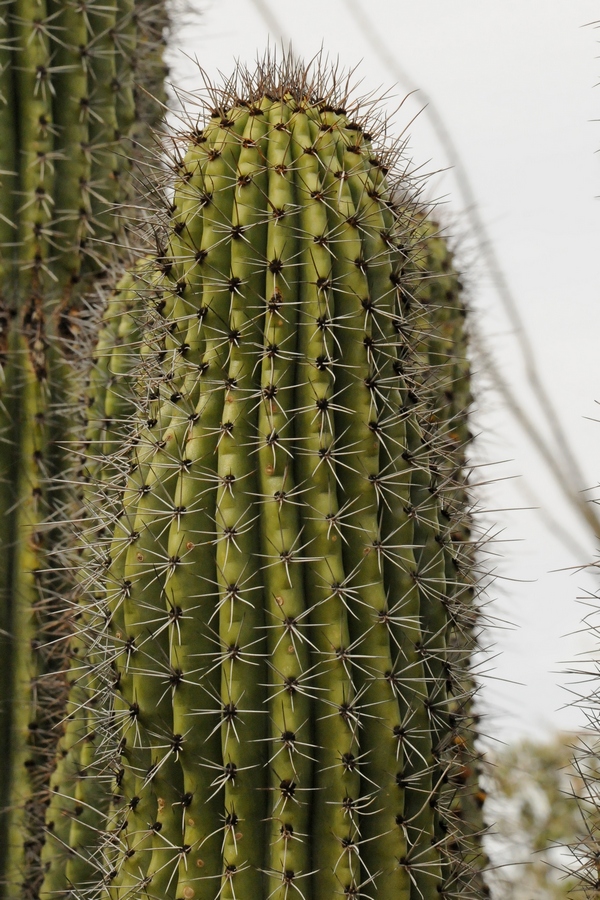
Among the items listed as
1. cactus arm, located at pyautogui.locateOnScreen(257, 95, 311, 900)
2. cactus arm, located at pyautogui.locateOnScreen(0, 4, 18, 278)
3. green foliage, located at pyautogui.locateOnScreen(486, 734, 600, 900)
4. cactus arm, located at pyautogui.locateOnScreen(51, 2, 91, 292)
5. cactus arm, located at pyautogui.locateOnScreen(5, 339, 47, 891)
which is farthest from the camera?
green foliage, located at pyautogui.locateOnScreen(486, 734, 600, 900)

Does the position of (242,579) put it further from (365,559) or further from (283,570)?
(365,559)

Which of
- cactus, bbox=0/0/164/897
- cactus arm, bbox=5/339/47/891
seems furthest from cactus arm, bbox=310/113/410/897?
cactus arm, bbox=5/339/47/891

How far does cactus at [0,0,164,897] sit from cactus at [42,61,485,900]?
2.47 feet

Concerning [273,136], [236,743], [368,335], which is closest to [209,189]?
[273,136]

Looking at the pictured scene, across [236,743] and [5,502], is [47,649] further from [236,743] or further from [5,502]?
[236,743]

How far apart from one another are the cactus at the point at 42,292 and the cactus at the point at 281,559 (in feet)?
2.47

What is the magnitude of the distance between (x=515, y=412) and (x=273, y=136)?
1.97 m

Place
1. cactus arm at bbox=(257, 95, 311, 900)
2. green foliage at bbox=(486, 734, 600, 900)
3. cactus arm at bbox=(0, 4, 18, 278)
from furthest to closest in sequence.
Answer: green foliage at bbox=(486, 734, 600, 900)
cactus arm at bbox=(0, 4, 18, 278)
cactus arm at bbox=(257, 95, 311, 900)

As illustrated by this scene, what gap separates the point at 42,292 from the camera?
2840 mm

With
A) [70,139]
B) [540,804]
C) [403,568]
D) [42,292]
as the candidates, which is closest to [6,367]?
[42,292]

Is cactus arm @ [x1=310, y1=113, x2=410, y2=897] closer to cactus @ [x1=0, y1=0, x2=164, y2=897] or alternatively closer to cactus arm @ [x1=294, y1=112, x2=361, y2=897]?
cactus arm @ [x1=294, y1=112, x2=361, y2=897]

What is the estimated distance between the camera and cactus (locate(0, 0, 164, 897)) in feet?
8.52

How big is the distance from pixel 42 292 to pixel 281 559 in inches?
57.1

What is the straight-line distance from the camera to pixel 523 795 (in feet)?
16.0
